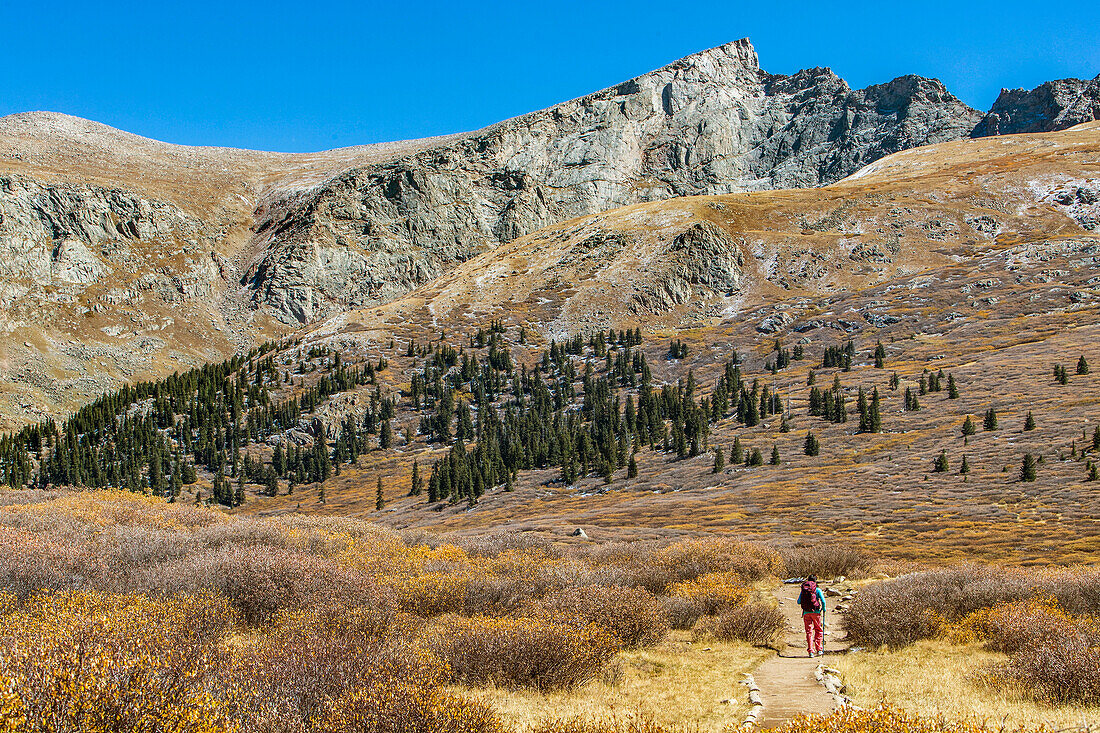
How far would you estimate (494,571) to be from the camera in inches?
876

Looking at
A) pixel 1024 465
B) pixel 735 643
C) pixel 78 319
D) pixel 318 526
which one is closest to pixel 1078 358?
pixel 1024 465

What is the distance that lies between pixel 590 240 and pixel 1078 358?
125 m

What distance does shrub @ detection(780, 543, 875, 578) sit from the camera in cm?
3125

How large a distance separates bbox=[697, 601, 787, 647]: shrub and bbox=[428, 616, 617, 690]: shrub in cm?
659

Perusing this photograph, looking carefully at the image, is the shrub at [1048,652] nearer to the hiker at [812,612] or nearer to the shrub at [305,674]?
the hiker at [812,612]

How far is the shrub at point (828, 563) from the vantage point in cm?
3125

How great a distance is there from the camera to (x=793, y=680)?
1507cm

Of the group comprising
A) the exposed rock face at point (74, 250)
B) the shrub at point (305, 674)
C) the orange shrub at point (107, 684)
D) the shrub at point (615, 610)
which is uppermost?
the exposed rock face at point (74, 250)

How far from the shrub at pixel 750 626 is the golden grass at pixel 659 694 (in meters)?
1.10

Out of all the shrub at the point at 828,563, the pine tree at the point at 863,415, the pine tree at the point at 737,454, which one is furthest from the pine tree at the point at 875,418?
the shrub at the point at 828,563

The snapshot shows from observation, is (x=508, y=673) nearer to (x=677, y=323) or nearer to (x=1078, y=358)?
(x=1078, y=358)

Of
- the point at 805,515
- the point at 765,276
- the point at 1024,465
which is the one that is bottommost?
the point at 805,515

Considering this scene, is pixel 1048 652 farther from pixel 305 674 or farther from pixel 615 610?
pixel 305 674

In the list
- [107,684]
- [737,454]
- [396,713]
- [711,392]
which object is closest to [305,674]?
[396,713]
